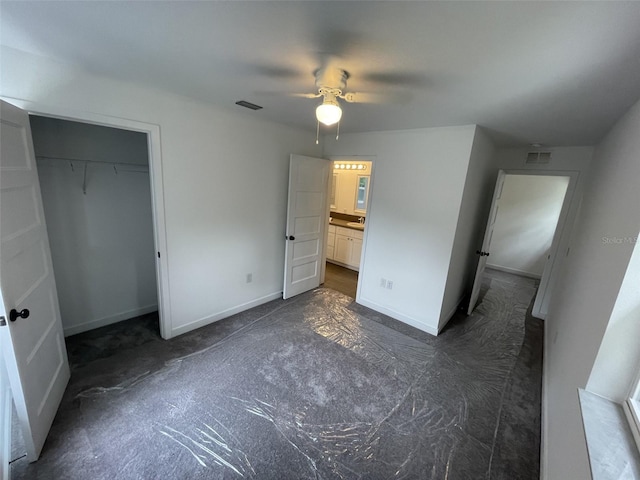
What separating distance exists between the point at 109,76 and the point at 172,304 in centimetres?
206

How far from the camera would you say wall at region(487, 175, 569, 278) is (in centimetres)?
531

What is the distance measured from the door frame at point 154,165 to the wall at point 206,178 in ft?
0.09

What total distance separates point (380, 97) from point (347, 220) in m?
3.85

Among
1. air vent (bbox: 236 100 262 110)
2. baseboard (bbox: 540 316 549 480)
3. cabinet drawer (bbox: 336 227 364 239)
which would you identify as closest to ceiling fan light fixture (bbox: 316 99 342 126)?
air vent (bbox: 236 100 262 110)

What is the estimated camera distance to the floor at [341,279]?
4.27 m

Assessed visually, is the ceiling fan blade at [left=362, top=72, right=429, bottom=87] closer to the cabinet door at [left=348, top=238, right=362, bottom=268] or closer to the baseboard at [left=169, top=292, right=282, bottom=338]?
the baseboard at [left=169, top=292, right=282, bottom=338]

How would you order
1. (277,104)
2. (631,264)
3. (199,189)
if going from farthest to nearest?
(199,189) < (277,104) < (631,264)

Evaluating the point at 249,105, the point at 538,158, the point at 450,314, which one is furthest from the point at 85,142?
the point at 538,158

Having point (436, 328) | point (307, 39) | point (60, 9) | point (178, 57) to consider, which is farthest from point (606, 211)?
point (60, 9)

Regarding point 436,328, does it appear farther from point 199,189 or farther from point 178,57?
point 178,57

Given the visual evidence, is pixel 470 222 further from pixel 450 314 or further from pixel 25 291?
pixel 25 291

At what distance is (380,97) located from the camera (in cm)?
197

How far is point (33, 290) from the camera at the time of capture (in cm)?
163

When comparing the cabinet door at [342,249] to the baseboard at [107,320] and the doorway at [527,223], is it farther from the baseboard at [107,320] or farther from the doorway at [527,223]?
the baseboard at [107,320]
